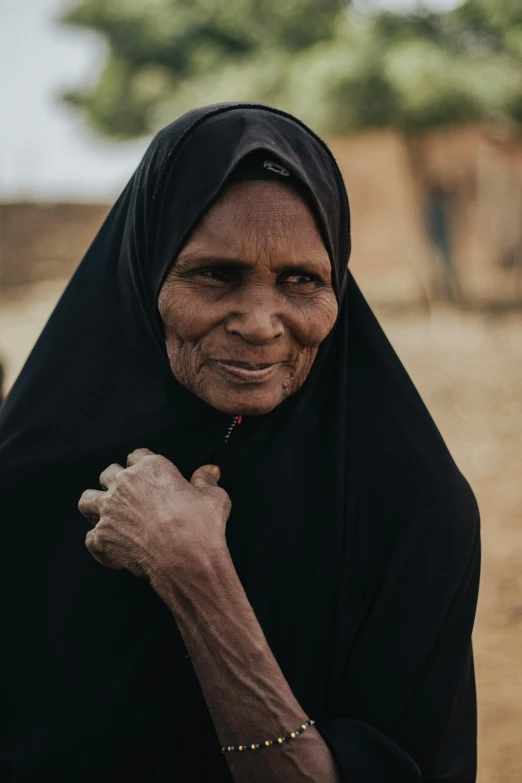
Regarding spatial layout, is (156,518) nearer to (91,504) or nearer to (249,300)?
(91,504)

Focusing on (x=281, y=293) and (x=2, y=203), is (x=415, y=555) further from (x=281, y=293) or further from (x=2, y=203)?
(x=2, y=203)

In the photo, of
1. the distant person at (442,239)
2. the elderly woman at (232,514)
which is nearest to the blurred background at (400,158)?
the distant person at (442,239)

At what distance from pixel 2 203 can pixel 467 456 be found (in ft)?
48.6

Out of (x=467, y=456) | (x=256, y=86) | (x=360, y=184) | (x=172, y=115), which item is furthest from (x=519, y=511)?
(x=172, y=115)

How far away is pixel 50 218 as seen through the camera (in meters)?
21.2

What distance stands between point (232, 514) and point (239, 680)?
421 millimetres

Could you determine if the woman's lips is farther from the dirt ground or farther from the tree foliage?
the tree foliage

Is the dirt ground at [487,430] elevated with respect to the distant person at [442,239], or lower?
lower

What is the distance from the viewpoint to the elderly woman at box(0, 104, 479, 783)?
190 centimetres

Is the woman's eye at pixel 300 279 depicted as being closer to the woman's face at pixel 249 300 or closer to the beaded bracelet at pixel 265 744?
the woman's face at pixel 249 300

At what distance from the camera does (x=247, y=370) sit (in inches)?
78.2

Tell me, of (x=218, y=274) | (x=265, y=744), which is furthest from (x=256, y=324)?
(x=265, y=744)

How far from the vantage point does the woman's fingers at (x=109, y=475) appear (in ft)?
6.78

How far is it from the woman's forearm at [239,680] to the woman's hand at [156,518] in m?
0.04
